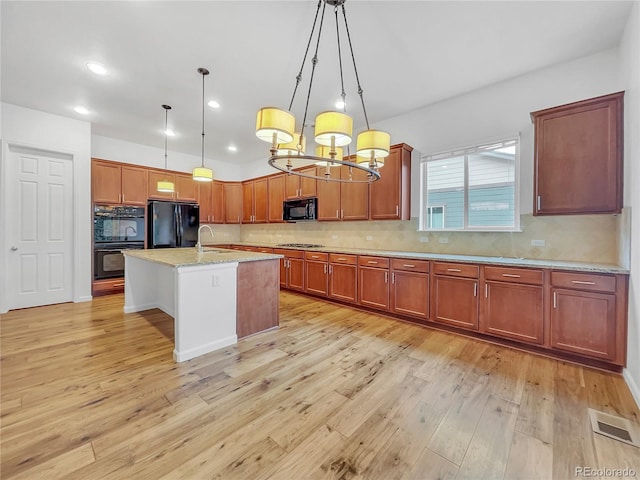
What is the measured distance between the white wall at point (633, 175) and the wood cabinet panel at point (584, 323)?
119 millimetres

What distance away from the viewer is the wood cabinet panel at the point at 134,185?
17.1 feet

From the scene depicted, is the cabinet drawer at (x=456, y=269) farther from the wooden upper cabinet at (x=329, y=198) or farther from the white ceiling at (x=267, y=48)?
the white ceiling at (x=267, y=48)

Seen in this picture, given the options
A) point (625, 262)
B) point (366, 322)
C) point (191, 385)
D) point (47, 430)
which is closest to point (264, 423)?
point (191, 385)

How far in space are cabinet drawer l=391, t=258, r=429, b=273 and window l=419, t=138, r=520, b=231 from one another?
2.59ft

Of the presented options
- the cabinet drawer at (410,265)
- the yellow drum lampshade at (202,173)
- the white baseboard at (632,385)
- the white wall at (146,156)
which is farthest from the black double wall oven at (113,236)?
the white baseboard at (632,385)

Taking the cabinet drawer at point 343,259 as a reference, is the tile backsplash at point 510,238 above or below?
above

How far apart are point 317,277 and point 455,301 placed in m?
2.22

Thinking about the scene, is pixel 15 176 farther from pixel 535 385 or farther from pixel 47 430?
pixel 535 385

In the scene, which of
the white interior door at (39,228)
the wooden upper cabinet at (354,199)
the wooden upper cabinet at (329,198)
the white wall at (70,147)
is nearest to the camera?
the white wall at (70,147)

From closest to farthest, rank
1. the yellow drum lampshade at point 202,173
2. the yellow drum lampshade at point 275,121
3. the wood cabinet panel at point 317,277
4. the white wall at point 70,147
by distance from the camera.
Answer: the yellow drum lampshade at point 275,121
the yellow drum lampshade at point 202,173
the white wall at point 70,147
the wood cabinet panel at point 317,277

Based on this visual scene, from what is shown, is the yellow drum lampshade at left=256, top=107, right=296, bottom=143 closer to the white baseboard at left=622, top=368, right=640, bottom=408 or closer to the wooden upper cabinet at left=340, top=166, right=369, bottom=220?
the wooden upper cabinet at left=340, top=166, right=369, bottom=220

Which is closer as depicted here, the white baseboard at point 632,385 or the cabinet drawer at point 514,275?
the white baseboard at point 632,385

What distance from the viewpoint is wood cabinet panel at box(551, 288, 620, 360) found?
232 cm

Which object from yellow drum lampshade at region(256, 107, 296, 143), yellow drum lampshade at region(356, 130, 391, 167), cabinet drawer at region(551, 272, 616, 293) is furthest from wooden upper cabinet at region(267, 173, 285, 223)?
cabinet drawer at region(551, 272, 616, 293)
